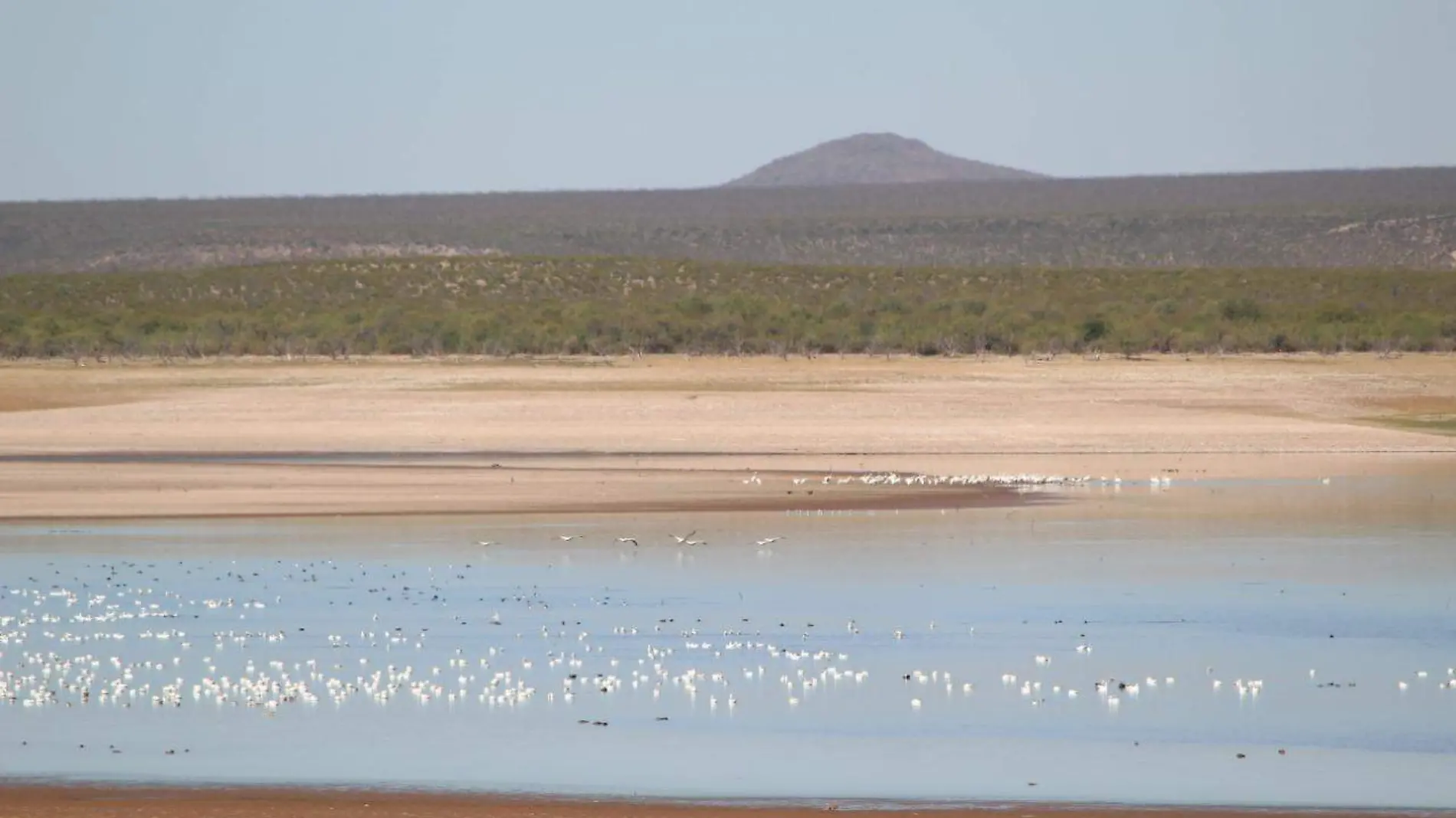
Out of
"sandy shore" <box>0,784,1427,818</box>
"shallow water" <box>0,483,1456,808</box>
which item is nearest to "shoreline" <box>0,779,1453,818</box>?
"sandy shore" <box>0,784,1427,818</box>

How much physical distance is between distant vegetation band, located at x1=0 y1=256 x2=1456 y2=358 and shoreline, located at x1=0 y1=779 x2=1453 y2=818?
38.5 metres

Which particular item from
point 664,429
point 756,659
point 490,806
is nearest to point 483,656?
point 756,659

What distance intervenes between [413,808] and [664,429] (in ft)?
73.3

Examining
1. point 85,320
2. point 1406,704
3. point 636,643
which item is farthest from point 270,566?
point 85,320

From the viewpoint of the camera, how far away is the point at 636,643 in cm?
1388

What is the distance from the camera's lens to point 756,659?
13273 mm

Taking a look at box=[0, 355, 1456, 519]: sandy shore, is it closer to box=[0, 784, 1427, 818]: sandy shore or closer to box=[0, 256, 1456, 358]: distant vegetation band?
box=[0, 256, 1456, 358]: distant vegetation band

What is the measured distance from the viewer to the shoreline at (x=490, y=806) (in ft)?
29.7

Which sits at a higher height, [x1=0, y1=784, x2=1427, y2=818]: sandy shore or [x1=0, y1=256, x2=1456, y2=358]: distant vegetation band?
[x1=0, y1=256, x2=1456, y2=358]: distant vegetation band

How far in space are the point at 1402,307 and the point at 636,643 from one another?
46.2 meters

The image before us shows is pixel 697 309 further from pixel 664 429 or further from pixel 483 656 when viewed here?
pixel 483 656

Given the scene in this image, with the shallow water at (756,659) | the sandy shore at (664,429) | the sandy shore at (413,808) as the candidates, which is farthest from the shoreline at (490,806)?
the sandy shore at (664,429)

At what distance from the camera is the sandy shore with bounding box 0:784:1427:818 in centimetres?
902

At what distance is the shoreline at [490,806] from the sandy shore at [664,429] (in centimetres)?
1264
